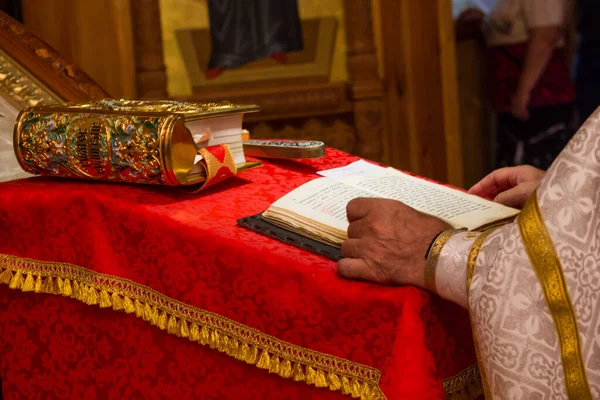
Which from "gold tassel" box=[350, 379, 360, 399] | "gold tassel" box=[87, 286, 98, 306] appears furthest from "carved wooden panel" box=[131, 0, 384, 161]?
"gold tassel" box=[350, 379, 360, 399]

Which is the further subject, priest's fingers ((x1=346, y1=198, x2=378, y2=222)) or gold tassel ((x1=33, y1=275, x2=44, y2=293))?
gold tassel ((x1=33, y1=275, x2=44, y2=293))

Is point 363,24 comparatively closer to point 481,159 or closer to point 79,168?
point 481,159

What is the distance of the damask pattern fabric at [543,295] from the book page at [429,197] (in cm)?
20

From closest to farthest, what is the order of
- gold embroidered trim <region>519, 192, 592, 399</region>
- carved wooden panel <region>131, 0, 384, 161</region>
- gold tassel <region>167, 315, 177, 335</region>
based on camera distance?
1. gold embroidered trim <region>519, 192, 592, 399</region>
2. gold tassel <region>167, 315, 177, 335</region>
3. carved wooden panel <region>131, 0, 384, 161</region>

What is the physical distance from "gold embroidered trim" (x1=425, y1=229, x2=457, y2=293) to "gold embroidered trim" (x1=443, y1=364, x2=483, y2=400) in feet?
0.42

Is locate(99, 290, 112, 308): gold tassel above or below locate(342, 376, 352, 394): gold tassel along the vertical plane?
above

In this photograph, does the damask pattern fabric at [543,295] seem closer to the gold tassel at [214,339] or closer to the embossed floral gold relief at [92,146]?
the gold tassel at [214,339]

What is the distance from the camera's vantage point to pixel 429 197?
132 centimetres

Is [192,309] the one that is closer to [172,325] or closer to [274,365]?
[172,325]

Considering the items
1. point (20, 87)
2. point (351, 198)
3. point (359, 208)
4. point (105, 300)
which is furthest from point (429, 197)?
point (20, 87)

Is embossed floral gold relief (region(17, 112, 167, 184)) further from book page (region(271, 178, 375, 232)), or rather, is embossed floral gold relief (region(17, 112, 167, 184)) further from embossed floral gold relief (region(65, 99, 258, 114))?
book page (region(271, 178, 375, 232))

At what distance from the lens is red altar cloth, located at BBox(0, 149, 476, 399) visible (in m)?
1.06

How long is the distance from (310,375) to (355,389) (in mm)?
74

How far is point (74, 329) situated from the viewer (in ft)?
4.59
